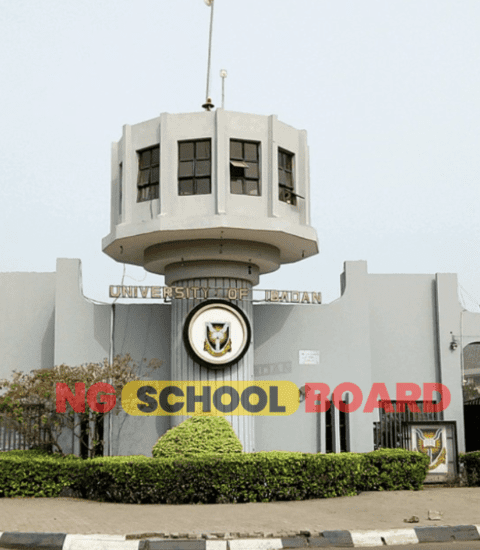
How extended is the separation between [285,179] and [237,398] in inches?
218

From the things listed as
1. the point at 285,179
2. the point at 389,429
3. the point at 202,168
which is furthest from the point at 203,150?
the point at 389,429

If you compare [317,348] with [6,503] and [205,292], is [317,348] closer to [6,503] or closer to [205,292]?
[205,292]

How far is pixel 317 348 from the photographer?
20.8 m

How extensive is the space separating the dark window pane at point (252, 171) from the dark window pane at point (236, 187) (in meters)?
0.26

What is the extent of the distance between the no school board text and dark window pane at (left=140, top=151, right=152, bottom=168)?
17.7 feet

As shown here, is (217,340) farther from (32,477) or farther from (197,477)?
(32,477)

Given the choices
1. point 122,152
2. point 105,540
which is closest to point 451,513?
point 105,540

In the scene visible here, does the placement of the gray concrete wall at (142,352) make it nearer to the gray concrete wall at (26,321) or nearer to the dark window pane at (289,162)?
the gray concrete wall at (26,321)

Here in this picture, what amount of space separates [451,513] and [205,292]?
26.8 feet

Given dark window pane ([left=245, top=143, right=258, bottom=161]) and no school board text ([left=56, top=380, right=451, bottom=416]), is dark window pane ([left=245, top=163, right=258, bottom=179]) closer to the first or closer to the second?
dark window pane ([left=245, top=143, right=258, bottom=161])

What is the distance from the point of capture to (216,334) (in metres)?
18.7

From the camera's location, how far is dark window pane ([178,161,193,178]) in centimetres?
1823

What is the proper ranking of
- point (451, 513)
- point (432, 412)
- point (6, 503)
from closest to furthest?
1. point (451, 513)
2. point (6, 503)
3. point (432, 412)

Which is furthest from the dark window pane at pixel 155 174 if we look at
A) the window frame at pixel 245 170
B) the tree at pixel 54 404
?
the tree at pixel 54 404
